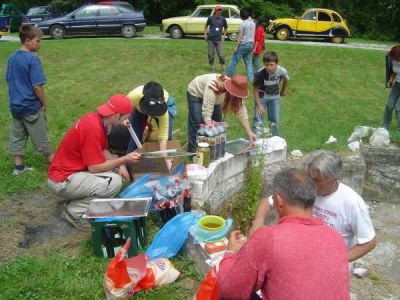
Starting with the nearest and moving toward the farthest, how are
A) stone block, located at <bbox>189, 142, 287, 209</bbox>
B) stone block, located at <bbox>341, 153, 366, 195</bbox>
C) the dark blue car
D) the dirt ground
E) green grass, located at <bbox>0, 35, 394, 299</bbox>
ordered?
green grass, located at <bbox>0, 35, 394, 299</bbox> < the dirt ground < stone block, located at <bbox>189, 142, 287, 209</bbox> < stone block, located at <bbox>341, 153, 366, 195</bbox> < the dark blue car

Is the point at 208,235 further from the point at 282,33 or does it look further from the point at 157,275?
the point at 282,33

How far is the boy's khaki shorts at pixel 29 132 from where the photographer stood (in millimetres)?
5312

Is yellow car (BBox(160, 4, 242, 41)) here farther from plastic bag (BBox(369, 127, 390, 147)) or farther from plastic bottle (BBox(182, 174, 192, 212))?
plastic bottle (BBox(182, 174, 192, 212))

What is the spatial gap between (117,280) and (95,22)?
49.1 ft

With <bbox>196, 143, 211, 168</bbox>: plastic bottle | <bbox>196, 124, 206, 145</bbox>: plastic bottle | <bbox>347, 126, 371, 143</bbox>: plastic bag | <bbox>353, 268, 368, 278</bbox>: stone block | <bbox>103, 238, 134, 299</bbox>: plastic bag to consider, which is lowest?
<bbox>353, 268, 368, 278</bbox>: stone block

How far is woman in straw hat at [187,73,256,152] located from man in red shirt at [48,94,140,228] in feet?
3.66

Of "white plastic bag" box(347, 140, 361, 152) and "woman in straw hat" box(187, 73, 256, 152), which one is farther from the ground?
"woman in straw hat" box(187, 73, 256, 152)

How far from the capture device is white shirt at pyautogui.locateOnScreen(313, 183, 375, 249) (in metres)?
2.81

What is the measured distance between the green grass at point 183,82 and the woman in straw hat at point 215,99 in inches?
76.7

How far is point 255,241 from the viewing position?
78.1 inches

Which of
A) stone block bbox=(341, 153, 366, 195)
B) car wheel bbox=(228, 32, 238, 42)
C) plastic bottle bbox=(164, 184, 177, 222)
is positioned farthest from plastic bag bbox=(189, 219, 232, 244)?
car wheel bbox=(228, 32, 238, 42)

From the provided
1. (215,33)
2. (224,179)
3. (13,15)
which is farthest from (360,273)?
(13,15)

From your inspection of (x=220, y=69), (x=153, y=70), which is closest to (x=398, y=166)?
(x=220, y=69)

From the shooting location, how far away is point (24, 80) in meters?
5.18
